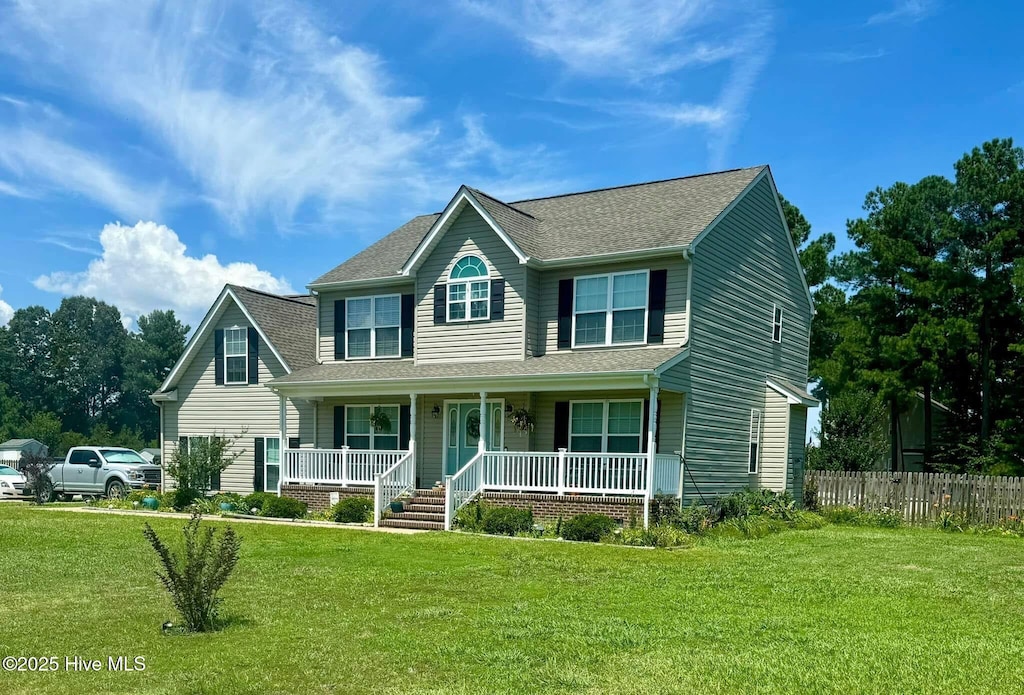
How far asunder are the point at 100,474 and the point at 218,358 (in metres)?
5.13

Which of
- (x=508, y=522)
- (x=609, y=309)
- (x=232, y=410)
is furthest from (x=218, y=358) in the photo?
(x=508, y=522)

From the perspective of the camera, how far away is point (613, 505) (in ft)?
60.8

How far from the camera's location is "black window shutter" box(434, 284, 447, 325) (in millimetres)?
22703

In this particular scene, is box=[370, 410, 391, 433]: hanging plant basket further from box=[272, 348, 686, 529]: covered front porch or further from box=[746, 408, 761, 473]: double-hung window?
box=[746, 408, 761, 473]: double-hung window

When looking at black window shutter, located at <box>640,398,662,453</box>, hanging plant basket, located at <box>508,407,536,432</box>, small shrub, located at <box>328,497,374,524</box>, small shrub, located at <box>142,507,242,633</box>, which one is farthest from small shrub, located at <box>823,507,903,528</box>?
small shrub, located at <box>142,507,242,633</box>

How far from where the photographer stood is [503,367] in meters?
20.8

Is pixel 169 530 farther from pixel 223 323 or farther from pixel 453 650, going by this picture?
pixel 453 650

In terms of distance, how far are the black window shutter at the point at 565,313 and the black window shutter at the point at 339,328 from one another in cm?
684

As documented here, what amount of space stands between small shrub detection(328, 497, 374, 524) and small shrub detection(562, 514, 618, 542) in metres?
5.04

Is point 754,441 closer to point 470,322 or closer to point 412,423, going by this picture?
point 470,322

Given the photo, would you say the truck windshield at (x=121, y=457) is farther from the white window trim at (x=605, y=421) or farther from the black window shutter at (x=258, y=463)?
the white window trim at (x=605, y=421)

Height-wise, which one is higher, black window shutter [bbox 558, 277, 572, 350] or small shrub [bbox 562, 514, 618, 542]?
black window shutter [bbox 558, 277, 572, 350]

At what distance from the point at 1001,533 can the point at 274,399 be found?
1909cm

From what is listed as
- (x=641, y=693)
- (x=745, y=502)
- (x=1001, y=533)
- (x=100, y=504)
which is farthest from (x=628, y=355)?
(x=100, y=504)
